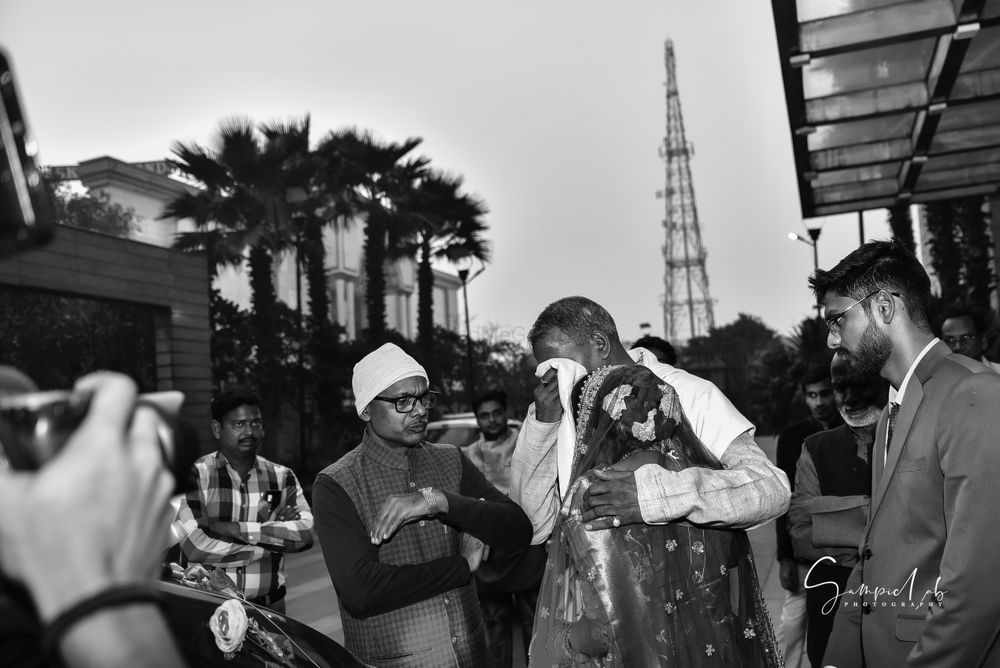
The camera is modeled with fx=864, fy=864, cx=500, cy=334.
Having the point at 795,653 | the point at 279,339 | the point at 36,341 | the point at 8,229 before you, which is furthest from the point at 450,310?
the point at 8,229

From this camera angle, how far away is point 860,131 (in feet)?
33.1

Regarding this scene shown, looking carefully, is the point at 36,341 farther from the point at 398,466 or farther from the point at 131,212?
the point at 398,466

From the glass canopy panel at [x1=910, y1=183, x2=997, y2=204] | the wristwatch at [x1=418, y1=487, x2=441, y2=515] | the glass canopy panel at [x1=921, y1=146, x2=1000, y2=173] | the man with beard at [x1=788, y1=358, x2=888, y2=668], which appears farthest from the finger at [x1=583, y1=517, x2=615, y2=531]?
the glass canopy panel at [x1=910, y1=183, x2=997, y2=204]

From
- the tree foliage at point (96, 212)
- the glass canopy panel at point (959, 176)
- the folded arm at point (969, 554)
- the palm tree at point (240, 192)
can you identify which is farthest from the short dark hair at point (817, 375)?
the tree foliage at point (96, 212)

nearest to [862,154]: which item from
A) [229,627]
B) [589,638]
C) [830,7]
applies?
[830,7]

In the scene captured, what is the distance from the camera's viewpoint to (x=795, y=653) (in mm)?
5230

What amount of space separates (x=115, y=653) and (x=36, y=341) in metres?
17.5

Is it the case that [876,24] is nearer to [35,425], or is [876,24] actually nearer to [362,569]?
[362,569]

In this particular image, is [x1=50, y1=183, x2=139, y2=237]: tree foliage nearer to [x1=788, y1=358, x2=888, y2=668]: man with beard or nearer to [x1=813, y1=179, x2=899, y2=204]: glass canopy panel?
[x1=813, y1=179, x2=899, y2=204]: glass canopy panel

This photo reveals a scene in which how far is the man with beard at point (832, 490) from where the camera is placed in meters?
4.06

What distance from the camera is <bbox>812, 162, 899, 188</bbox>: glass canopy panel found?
11.6 meters

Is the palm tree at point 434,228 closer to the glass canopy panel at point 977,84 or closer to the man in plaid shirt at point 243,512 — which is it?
the glass canopy panel at point 977,84

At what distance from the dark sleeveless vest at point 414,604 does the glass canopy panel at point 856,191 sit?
1077cm

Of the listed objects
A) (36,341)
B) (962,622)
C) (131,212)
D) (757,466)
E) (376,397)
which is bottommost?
(962,622)
